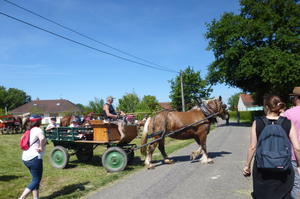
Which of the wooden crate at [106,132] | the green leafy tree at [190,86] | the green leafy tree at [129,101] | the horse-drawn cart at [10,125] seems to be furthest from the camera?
the green leafy tree at [129,101]

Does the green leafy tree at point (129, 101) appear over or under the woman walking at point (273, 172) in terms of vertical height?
over

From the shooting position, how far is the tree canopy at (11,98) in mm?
92238

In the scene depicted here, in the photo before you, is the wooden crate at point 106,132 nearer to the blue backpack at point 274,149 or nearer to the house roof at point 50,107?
the blue backpack at point 274,149

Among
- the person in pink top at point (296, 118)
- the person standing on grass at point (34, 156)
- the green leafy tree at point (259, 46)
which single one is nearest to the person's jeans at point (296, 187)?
the person in pink top at point (296, 118)

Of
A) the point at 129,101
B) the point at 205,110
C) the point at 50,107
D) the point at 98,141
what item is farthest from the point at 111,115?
the point at 50,107

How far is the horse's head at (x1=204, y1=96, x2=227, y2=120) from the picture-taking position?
8.70 meters

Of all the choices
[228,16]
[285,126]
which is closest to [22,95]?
[228,16]

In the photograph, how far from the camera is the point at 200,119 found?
8.37m

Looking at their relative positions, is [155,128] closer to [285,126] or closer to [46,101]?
[285,126]

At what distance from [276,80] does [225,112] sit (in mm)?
15355

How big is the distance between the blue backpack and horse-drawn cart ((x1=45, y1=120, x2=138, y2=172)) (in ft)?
15.9

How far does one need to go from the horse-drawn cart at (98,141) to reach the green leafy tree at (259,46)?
18373 mm

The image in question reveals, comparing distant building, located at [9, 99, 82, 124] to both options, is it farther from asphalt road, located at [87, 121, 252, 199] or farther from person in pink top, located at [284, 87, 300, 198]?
person in pink top, located at [284, 87, 300, 198]

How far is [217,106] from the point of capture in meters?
8.81
